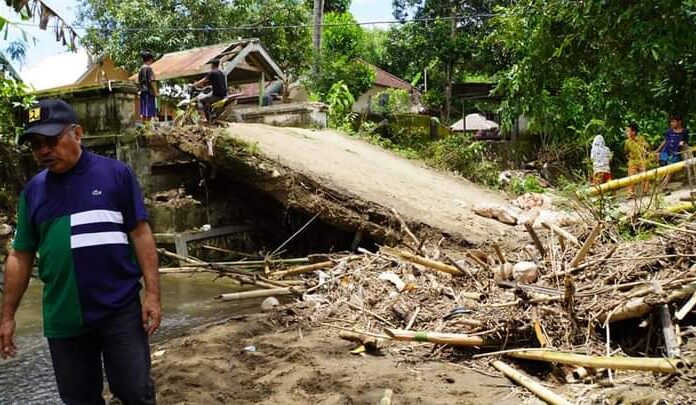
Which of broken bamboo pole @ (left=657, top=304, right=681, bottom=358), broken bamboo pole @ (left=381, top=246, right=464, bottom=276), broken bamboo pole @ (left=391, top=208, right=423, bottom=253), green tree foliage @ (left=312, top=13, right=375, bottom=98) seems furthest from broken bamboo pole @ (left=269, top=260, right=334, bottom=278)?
green tree foliage @ (left=312, top=13, right=375, bottom=98)

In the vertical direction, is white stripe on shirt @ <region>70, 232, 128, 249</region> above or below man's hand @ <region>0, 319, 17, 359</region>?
above

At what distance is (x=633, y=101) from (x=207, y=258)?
7790 millimetres

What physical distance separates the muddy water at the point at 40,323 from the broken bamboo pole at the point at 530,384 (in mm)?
3394

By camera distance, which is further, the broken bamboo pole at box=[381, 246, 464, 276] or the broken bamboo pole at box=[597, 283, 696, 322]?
the broken bamboo pole at box=[381, 246, 464, 276]

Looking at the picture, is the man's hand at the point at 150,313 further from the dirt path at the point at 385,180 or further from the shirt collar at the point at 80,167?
the dirt path at the point at 385,180

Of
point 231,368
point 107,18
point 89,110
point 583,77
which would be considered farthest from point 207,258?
point 107,18

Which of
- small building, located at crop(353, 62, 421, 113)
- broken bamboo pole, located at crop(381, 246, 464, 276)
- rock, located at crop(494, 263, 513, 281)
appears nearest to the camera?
rock, located at crop(494, 263, 513, 281)

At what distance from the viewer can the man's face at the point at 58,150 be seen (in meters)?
2.93

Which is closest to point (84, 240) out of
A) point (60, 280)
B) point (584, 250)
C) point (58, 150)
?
point (60, 280)

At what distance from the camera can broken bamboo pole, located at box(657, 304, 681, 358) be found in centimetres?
390

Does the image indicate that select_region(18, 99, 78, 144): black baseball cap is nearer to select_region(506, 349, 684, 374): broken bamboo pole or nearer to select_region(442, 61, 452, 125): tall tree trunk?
select_region(506, 349, 684, 374): broken bamboo pole

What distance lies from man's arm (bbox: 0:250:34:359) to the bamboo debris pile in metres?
2.77

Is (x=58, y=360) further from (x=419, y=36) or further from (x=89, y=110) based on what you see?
(x=419, y=36)

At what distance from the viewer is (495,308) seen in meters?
4.96
